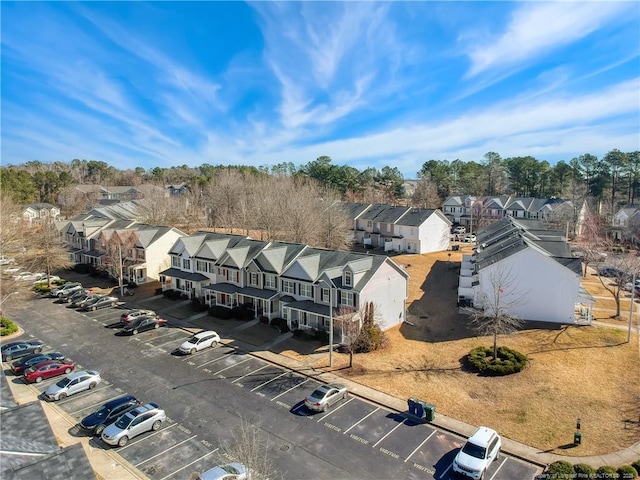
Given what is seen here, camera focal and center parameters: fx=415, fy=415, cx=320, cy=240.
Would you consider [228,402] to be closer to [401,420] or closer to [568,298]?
[401,420]

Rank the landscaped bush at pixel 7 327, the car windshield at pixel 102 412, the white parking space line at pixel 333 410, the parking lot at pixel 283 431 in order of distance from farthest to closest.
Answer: the landscaped bush at pixel 7 327, the white parking space line at pixel 333 410, the car windshield at pixel 102 412, the parking lot at pixel 283 431

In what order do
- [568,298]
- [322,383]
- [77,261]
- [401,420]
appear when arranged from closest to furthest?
[401,420] < [322,383] < [568,298] < [77,261]

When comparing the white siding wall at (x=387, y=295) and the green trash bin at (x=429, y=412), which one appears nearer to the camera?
the green trash bin at (x=429, y=412)

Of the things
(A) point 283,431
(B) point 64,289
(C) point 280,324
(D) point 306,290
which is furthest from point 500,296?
(B) point 64,289

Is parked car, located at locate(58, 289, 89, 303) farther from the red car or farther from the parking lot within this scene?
the parking lot

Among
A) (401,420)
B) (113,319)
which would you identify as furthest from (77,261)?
(401,420)

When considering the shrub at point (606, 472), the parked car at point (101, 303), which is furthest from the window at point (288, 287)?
the shrub at point (606, 472)

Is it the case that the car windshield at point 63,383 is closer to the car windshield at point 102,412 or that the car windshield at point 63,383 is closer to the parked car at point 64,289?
the car windshield at point 102,412
